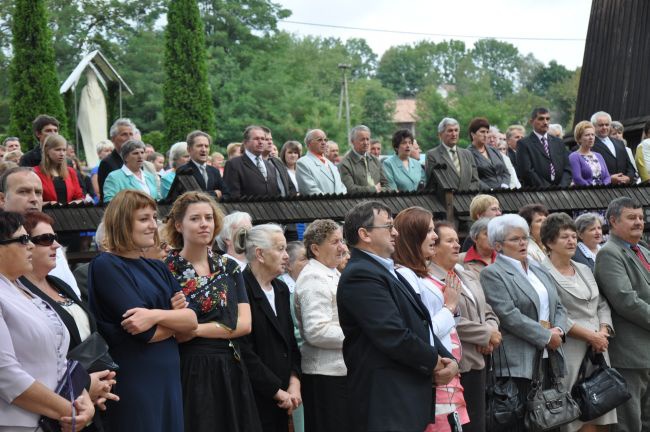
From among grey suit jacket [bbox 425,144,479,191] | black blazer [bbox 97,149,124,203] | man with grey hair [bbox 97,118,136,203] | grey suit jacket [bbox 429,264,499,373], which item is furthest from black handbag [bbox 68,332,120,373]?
grey suit jacket [bbox 425,144,479,191]

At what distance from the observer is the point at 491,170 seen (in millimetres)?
10977

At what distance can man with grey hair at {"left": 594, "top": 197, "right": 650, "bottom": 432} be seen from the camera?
27.2 ft

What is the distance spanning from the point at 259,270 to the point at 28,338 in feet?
7.13

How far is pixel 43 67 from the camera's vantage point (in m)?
24.5

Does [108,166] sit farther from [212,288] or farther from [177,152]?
[212,288]

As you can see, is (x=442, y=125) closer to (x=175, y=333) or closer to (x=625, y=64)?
(x=175, y=333)

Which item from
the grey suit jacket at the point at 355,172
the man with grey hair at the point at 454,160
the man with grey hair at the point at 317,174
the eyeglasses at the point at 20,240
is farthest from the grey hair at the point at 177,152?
the eyeglasses at the point at 20,240

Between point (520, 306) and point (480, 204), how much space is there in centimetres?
135

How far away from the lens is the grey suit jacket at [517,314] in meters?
7.45

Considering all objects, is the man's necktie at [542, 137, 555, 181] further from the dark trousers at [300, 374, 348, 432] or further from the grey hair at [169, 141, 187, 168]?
the dark trousers at [300, 374, 348, 432]

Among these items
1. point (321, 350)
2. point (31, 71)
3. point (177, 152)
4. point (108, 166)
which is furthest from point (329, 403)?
point (31, 71)

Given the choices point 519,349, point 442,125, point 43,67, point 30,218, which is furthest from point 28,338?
point 43,67

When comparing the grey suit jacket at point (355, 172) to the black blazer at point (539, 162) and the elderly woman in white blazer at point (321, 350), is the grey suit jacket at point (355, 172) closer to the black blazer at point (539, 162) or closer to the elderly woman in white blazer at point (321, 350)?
the black blazer at point (539, 162)

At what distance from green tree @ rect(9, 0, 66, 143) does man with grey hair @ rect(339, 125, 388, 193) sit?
14844 mm
